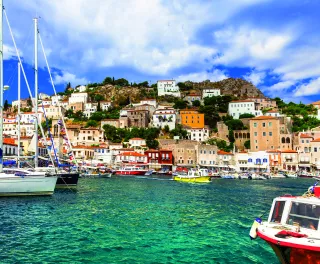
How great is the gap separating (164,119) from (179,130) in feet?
25.5

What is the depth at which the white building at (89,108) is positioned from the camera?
12975 cm

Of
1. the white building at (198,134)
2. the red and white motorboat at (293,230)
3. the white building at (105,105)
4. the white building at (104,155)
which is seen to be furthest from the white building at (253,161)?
the red and white motorboat at (293,230)

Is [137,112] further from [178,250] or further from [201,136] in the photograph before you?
[178,250]

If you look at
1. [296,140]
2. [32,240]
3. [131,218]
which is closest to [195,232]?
[131,218]

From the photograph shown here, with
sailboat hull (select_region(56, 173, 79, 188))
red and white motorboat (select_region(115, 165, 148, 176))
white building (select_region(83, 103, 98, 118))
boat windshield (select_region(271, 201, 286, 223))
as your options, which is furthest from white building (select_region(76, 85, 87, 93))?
boat windshield (select_region(271, 201, 286, 223))

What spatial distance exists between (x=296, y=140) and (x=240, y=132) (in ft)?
59.2

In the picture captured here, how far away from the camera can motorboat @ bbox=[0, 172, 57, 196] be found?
25094mm

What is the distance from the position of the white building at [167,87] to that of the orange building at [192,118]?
29543mm

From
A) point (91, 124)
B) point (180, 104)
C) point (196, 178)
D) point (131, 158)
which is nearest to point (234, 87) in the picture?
point (180, 104)

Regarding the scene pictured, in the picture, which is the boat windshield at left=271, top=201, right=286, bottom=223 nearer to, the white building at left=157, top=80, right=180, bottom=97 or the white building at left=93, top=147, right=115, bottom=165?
the white building at left=93, top=147, right=115, bottom=165

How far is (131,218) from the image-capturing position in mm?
19656

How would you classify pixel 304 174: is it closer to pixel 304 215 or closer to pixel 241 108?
pixel 241 108

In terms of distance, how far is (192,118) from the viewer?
114000mm

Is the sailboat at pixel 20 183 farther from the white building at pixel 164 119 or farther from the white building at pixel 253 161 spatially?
the white building at pixel 164 119
